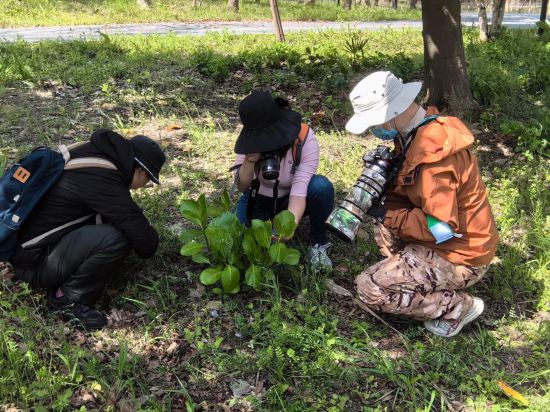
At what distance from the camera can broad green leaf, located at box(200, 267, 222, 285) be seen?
2853 millimetres

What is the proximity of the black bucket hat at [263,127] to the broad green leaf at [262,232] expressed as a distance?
16.7 inches

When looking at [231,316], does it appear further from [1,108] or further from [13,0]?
[13,0]

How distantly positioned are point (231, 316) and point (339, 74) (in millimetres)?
4708

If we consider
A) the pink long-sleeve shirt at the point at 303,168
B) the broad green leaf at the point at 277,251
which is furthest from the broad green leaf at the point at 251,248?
the pink long-sleeve shirt at the point at 303,168

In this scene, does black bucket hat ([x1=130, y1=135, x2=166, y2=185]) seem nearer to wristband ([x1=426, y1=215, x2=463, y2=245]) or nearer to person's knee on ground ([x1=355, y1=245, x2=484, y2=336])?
person's knee on ground ([x1=355, y1=245, x2=484, y2=336])

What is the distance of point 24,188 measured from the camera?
2523 millimetres

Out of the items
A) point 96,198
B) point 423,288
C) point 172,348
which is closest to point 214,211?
point 96,198

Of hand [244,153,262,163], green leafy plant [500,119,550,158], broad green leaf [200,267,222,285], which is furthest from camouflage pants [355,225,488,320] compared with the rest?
green leafy plant [500,119,550,158]

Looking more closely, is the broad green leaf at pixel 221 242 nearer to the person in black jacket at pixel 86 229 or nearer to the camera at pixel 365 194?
the person in black jacket at pixel 86 229

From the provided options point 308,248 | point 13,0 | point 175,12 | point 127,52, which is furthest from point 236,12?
point 308,248

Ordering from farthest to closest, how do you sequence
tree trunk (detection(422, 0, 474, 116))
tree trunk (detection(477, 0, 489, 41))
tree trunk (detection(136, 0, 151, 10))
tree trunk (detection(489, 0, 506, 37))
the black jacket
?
1. tree trunk (detection(136, 0, 151, 10))
2. tree trunk (detection(489, 0, 506, 37))
3. tree trunk (detection(477, 0, 489, 41))
4. tree trunk (detection(422, 0, 474, 116))
5. the black jacket

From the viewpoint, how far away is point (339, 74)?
22.1 ft

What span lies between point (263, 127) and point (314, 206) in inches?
25.9

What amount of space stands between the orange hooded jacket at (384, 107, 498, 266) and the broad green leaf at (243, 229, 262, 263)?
78 centimetres
